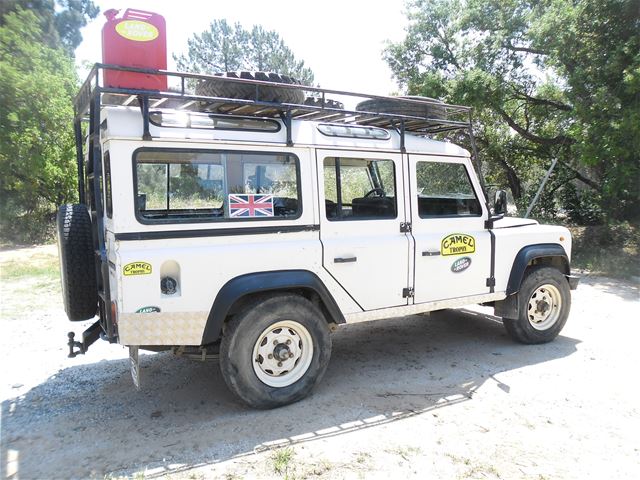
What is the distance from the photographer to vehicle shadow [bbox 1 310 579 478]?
Result: 317 cm

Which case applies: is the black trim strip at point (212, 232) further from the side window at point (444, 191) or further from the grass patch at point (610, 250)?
the grass patch at point (610, 250)

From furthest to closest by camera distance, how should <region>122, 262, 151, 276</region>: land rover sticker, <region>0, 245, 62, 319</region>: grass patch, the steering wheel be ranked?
<region>0, 245, 62, 319</region>: grass patch → the steering wheel → <region>122, 262, 151, 276</region>: land rover sticker

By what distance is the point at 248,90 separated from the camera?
152 inches

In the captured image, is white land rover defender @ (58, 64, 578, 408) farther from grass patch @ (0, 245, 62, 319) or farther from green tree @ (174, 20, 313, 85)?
green tree @ (174, 20, 313, 85)

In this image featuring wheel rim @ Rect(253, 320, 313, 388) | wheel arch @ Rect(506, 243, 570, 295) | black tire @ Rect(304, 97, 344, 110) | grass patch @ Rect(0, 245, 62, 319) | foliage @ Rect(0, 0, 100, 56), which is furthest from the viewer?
foliage @ Rect(0, 0, 100, 56)

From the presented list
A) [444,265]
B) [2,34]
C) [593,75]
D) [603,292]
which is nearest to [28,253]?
[2,34]

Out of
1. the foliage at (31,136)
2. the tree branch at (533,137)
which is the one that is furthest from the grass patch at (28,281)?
the tree branch at (533,137)

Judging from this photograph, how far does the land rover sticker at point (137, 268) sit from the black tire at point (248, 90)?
1476mm

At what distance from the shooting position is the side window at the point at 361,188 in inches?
159

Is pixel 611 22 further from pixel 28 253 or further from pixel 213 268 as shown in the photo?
pixel 28 253

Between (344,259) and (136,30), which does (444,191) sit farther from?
(136,30)

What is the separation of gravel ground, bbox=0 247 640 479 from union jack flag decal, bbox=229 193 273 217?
4.99ft

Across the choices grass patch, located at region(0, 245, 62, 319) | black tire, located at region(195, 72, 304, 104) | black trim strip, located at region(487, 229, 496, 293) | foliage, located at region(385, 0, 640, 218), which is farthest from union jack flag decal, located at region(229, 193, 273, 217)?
foliage, located at region(385, 0, 640, 218)

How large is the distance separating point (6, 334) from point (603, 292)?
332 inches
